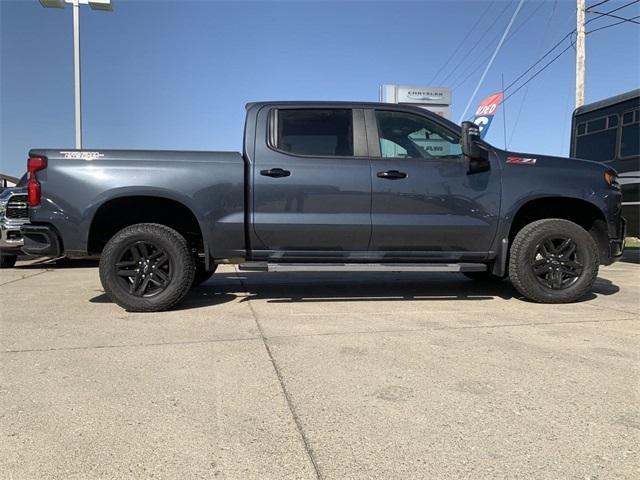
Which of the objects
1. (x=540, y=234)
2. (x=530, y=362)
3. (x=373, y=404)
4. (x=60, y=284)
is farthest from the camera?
(x=60, y=284)

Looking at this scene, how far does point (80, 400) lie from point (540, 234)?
14.9 feet

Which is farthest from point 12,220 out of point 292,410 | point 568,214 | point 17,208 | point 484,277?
point 568,214

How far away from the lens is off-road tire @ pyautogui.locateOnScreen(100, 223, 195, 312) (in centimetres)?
526

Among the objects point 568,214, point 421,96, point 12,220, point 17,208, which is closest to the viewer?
point 568,214

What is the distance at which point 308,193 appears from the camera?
5.38 metres

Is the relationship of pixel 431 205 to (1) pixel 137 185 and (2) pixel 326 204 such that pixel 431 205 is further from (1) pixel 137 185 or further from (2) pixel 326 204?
(1) pixel 137 185

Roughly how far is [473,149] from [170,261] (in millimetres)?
3227

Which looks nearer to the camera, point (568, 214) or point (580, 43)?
point (568, 214)

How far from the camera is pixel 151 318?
5.17 metres

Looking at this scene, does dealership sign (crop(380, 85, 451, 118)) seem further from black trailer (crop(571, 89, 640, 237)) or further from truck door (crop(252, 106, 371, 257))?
truck door (crop(252, 106, 371, 257))

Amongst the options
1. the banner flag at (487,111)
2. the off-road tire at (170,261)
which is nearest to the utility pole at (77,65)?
the off-road tire at (170,261)

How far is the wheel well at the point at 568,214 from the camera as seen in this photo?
5.78m

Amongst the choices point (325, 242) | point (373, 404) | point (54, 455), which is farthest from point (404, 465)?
point (325, 242)

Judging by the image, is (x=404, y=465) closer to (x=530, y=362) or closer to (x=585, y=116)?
(x=530, y=362)
